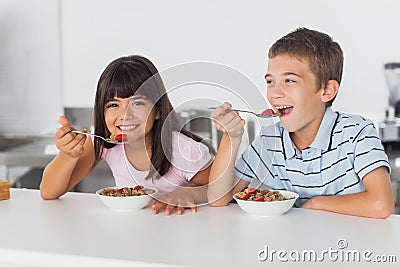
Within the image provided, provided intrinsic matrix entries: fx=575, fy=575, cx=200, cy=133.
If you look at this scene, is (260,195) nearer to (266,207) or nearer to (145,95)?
(266,207)

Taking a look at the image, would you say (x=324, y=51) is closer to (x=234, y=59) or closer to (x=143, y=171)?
(x=143, y=171)

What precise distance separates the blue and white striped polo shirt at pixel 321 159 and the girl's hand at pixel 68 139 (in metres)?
0.36

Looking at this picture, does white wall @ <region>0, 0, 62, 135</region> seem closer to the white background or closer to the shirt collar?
the white background

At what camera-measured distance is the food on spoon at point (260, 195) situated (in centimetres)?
115

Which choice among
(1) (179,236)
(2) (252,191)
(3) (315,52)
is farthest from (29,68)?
(1) (179,236)

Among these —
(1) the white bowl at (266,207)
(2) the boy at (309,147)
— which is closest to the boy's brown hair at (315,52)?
(2) the boy at (309,147)

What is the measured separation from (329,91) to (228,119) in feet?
1.25

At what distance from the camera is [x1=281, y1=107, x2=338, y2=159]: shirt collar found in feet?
4.44

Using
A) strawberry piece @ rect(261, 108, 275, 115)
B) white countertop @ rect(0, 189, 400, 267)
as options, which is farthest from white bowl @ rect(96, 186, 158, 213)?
strawberry piece @ rect(261, 108, 275, 115)

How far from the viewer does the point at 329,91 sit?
4.54 feet

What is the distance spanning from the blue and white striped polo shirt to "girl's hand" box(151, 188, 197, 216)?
14 cm

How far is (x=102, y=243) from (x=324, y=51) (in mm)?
740

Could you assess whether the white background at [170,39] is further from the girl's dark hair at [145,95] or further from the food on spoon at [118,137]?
the food on spoon at [118,137]

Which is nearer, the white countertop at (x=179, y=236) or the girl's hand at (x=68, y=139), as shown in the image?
the white countertop at (x=179, y=236)
